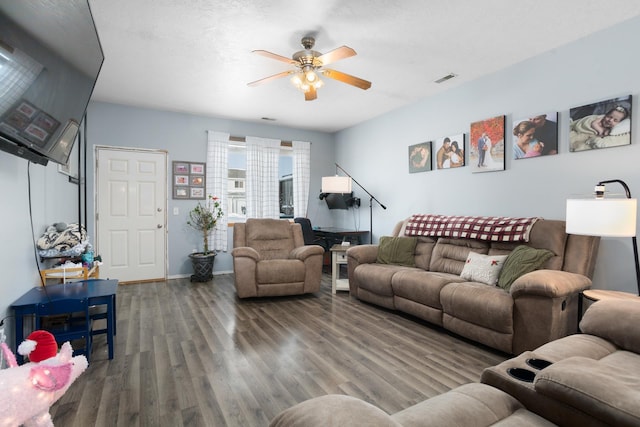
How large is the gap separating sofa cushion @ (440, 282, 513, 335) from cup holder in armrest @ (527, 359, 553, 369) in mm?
1239

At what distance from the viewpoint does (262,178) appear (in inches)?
235

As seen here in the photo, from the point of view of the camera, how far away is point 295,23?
8.87ft

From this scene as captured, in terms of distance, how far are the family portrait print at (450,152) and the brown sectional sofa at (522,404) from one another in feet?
9.87

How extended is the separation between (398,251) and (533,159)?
5.60 feet

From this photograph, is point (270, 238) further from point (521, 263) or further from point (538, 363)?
point (538, 363)

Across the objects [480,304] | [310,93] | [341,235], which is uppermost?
[310,93]

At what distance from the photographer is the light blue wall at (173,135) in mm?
4836

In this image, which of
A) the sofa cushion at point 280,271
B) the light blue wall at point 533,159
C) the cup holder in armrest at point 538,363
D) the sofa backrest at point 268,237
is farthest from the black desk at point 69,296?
the light blue wall at point 533,159

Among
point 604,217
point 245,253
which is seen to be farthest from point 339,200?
point 604,217

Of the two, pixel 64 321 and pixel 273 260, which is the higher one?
pixel 273 260

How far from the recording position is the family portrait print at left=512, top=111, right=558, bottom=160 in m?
3.17

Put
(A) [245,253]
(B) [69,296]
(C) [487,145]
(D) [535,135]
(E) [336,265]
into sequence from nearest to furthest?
(B) [69,296] < (D) [535,135] < (C) [487,145] < (A) [245,253] < (E) [336,265]

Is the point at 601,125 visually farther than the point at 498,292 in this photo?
Yes

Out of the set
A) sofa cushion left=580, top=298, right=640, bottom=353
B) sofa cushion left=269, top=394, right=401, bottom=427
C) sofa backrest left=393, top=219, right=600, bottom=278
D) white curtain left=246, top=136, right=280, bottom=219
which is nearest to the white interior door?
white curtain left=246, top=136, right=280, bottom=219
